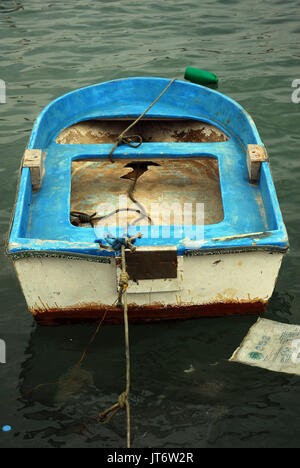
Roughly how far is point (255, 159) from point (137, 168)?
4.99 feet

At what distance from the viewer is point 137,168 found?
5.71 meters

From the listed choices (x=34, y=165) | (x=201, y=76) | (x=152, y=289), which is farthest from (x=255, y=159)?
(x=201, y=76)

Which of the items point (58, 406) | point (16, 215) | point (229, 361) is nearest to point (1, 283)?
point (16, 215)

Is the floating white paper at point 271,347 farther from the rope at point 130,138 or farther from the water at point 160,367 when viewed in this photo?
the rope at point 130,138

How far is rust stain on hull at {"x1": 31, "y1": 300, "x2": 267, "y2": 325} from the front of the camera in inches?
161

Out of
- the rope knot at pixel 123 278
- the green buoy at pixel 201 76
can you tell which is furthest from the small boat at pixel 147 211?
the green buoy at pixel 201 76

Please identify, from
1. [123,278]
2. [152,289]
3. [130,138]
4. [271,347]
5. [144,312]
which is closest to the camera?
[123,278]

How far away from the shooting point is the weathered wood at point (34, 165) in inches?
181

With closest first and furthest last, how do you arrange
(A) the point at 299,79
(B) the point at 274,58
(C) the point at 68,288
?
1. (C) the point at 68,288
2. (A) the point at 299,79
3. (B) the point at 274,58

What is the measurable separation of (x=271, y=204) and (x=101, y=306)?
1617mm

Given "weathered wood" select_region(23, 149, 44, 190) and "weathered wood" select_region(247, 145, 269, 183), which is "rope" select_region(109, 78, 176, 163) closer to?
"weathered wood" select_region(23, 149, 44, 190)

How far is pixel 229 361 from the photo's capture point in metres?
3.97

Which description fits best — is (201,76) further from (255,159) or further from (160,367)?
(160,367)
